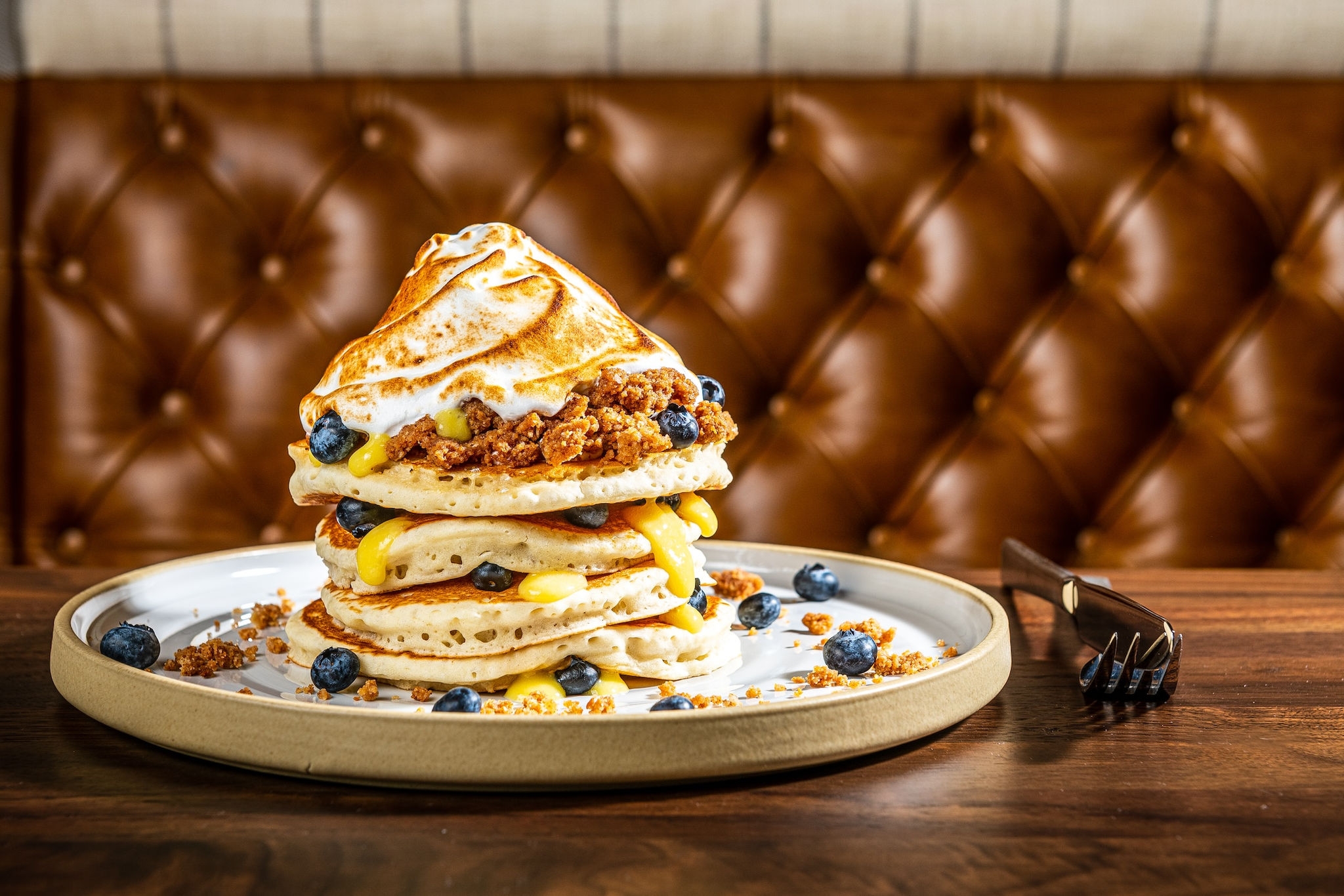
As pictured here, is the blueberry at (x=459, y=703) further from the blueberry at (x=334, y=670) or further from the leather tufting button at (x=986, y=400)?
the leather tufting button at (x=986, y=400)

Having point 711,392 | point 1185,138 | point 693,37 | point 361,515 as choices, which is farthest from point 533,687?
point 1185,138

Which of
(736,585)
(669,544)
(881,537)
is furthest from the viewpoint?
(881,537)

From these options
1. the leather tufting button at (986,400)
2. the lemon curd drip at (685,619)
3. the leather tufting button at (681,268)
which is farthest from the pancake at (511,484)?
the leather tufting button at (986,400)

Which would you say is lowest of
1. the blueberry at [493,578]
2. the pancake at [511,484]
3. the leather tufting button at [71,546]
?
the leather tufting button at [71,546]

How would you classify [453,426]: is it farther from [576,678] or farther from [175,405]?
[175,405]

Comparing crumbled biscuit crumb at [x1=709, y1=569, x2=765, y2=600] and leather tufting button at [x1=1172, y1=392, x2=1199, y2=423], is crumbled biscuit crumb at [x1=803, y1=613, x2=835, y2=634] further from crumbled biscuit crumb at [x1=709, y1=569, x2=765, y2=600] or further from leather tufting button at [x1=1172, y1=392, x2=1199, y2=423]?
leather tufting button at [x1=1172, y1=392, x2=1199, y2=423]

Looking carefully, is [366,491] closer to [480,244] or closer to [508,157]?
[480,244]
